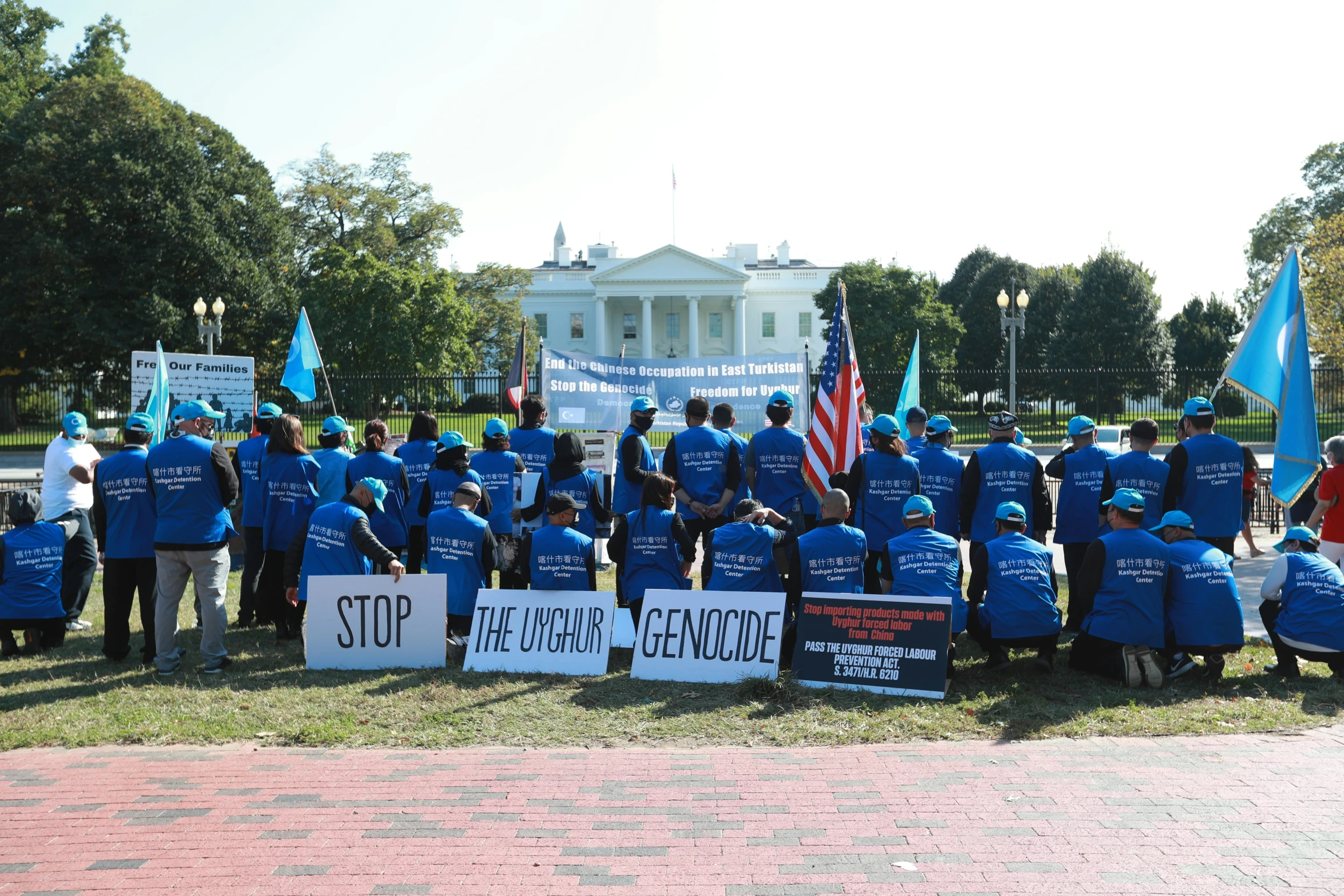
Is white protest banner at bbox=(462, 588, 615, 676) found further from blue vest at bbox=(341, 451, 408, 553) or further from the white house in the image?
the white house

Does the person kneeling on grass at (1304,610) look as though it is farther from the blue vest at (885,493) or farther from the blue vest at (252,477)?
the blue vest at (252,477)

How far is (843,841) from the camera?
456 centimetres

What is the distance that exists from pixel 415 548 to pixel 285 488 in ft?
4.20

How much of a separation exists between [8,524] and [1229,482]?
1576cm

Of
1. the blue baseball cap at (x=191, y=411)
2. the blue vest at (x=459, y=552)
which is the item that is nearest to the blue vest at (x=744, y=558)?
the blue vest at (x=459, y=552)

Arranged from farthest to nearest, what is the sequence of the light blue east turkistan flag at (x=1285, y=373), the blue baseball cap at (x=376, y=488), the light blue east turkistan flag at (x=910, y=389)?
the light blue east turkistan flag at (x=910, y=389), the light blue east turkistan flag at (x=1285, y=373), the blue baseball cap at (x=376, y=488)

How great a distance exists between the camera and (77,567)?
360 inches

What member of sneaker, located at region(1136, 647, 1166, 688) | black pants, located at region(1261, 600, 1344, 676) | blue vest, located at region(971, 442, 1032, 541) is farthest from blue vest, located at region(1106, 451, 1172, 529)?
sneaker, located at region(1136, 647, 1166, 688)

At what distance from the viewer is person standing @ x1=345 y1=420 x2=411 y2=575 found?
876 centimetres

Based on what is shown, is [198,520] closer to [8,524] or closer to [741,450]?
[741,450]

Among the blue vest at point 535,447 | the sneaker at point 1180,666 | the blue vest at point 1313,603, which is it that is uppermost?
the blue vest at point 535,447

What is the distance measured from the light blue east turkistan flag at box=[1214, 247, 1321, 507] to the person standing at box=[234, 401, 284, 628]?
8766 mm

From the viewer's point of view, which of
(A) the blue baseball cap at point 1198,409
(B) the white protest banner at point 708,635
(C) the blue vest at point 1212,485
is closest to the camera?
(B) the white protest banner at point 708,635

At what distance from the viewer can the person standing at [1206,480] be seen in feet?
27.0
